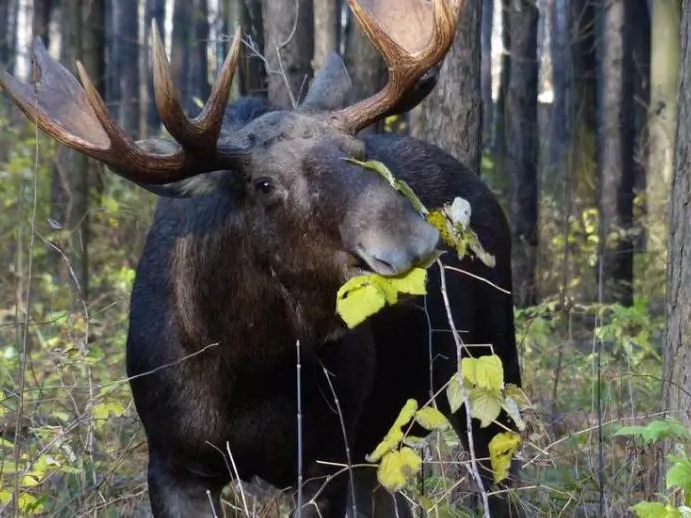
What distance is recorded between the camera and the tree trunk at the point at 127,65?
1210 inches

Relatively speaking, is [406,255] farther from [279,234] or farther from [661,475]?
[661,475]

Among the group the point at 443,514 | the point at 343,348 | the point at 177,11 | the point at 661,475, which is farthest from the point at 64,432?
the point at 177,11

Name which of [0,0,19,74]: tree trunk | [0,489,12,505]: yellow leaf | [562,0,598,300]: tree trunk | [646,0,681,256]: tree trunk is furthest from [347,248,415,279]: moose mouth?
[0,0,19,74]: tree trunk

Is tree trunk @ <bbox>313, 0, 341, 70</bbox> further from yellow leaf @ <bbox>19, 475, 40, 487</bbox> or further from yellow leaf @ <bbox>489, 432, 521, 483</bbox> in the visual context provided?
yellow leaf @ <bbox>489, 432, 521, 483</bbox>

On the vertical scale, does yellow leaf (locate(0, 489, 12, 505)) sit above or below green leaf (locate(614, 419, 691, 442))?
below

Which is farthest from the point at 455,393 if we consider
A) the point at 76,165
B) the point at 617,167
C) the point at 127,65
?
the point at 127,65

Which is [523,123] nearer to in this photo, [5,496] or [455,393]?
[5,496]

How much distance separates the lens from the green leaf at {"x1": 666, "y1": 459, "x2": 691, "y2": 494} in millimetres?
3391

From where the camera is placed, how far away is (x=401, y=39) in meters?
5.09

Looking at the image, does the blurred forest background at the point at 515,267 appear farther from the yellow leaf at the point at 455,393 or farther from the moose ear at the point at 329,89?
the moose ear at the point at 329,89

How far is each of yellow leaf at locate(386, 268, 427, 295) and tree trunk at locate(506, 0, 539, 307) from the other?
439 inches

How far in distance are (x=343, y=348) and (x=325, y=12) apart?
527 cm

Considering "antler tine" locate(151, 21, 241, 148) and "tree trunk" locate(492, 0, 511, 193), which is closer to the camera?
"antler tine" locate(151, 21, 241, 148)

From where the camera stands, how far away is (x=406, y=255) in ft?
13.7
